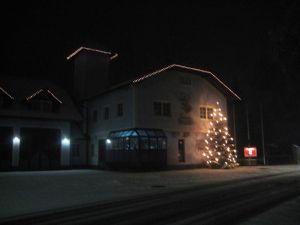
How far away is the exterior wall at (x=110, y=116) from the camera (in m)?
31.0

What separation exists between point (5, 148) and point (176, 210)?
2535 cm

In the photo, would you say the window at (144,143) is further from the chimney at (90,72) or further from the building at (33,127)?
the chimney at (90,72)

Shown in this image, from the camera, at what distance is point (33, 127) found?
111ft

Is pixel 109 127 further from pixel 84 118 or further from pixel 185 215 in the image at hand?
pixel 185 215

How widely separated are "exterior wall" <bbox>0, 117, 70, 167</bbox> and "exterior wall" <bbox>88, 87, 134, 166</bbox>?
282 cm

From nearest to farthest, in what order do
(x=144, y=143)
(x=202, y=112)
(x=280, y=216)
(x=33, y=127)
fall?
1. (x=280, y=216)
2. (x=144, y=143)
3. (x=33, y=127)
4. (x=202, y=112)

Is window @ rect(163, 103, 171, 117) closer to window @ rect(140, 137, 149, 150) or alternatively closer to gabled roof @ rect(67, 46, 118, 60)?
window @ rect(140, 137, 149, 150)

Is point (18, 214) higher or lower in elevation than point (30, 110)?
lower

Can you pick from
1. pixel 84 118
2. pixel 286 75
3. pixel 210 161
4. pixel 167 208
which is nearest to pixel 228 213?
pixel 167 208

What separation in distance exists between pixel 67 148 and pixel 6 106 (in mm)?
7299

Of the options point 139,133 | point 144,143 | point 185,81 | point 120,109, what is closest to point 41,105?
point 120,109

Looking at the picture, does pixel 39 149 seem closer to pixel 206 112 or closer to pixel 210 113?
pixel 206 112

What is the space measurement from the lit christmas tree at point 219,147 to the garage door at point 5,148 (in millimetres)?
18683

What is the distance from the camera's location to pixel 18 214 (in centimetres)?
1135
